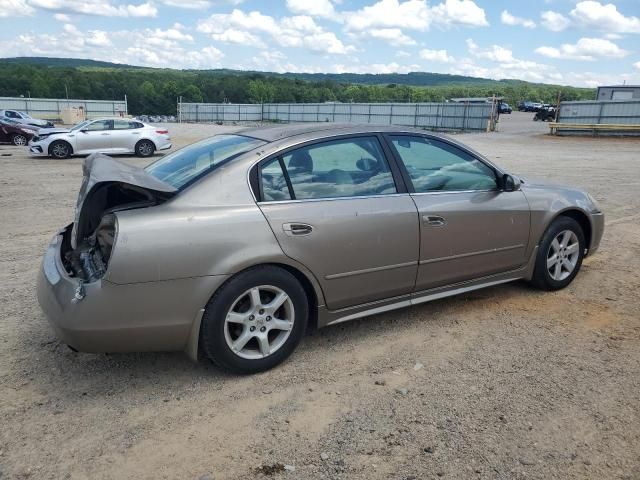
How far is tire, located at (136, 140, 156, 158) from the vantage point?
17828 millimetres

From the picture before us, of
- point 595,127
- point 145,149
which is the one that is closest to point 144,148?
point 145,149

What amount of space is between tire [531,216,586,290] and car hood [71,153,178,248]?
3188 mm

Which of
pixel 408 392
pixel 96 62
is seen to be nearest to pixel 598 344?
pixel 408 392

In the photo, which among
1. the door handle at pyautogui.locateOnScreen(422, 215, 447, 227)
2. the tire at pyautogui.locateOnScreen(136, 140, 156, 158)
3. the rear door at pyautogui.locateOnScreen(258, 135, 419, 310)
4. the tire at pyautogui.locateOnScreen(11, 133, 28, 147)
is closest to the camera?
the rear door at pyautogui.locateOnScreen(258, 135, 419, 310)

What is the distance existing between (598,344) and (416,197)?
1.66 metres

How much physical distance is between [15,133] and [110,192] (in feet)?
74.6

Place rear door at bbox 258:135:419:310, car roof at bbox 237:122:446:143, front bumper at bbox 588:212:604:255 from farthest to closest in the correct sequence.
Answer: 1. front bumper at bbox 588:212:604:255
2. car roof at bbox 237:122:446:143
3. rear door at bbox 258:135:419:310

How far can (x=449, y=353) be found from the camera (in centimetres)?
371

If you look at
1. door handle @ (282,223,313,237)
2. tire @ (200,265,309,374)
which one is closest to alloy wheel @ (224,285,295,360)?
tire @ (200,265,309,374)

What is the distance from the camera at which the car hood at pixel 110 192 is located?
312cm

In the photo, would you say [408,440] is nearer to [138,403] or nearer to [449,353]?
[449,353]

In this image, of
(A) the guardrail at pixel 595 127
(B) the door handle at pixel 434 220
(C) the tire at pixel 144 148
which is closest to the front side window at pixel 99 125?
(C) the tire at pixel 144 148

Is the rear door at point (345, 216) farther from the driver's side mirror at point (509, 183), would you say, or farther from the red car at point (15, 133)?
the red car at point (15, 133)

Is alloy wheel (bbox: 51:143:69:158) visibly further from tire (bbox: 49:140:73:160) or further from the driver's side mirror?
the driver's side mirror
